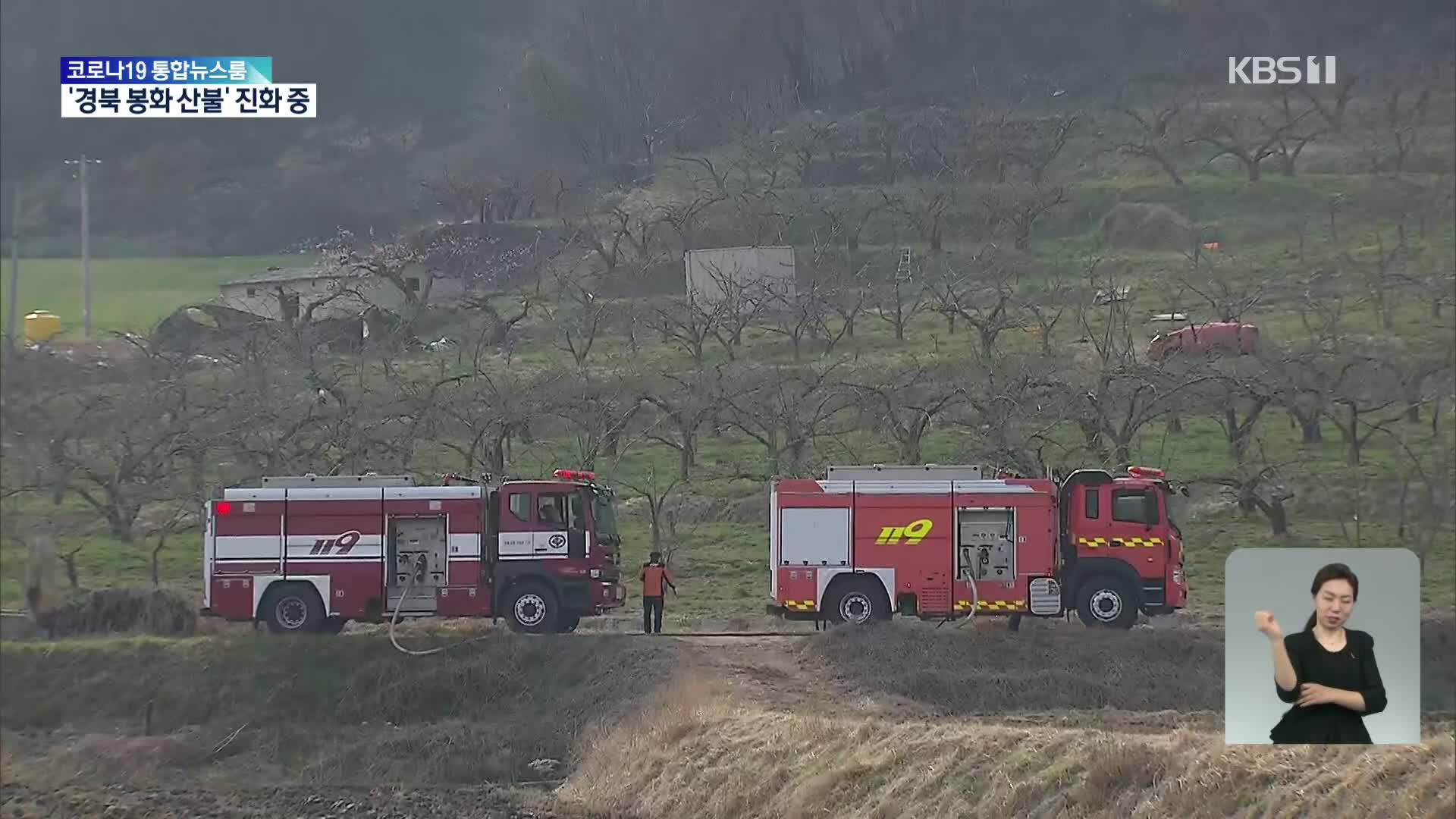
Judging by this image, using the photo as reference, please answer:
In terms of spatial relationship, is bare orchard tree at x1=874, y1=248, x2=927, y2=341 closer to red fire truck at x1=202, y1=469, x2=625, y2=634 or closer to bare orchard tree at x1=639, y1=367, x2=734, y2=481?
bare orchard tree at x1=639, y1=367, x2=734, y2=481

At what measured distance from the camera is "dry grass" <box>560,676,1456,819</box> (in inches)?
473

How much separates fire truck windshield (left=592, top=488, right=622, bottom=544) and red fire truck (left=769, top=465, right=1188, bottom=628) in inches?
86.1

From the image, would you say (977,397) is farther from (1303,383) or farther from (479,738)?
(479,738)

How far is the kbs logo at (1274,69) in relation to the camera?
124 ft

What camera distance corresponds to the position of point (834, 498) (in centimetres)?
1908

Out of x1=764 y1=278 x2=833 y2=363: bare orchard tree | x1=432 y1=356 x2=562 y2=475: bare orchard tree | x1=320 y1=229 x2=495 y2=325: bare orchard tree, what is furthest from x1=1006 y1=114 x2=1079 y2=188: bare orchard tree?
x1=432 y1=356 x2=562 y2=475: bare orchard tree

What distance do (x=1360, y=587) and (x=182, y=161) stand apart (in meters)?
29.1

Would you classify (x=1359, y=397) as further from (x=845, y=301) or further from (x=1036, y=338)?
(x=845, y=301)

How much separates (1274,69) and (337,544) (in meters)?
28.1

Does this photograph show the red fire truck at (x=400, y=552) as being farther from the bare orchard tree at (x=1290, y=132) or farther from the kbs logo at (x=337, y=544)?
the bare orchard tree at (x=1290, y=132)

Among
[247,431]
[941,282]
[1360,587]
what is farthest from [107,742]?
[941,282]

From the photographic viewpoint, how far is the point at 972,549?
1912cm

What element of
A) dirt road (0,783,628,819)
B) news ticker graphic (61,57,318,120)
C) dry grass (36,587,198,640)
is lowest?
dirt road (0,783,628,819)

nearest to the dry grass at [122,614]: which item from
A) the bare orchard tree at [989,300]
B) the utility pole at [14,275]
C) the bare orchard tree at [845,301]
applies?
the utility pole at [14,275]
